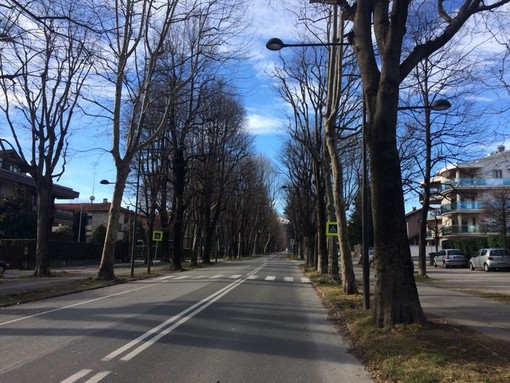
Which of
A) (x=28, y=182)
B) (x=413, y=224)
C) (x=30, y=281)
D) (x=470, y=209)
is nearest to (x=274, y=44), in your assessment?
(x=30, y=281)

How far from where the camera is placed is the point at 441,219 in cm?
8088

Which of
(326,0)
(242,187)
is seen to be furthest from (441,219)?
(326,0)

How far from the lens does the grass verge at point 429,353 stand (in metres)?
6.56

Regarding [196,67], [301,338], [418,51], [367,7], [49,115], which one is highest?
[196,67]

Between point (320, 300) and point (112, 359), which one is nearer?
point (112, 359)

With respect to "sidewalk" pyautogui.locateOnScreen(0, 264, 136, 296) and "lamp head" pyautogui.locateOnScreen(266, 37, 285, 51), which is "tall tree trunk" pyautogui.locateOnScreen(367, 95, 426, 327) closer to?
"lamp head" pyautogui.locateOnScreen(266, 37, 285, 51)

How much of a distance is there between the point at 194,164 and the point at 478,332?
37.6 metres

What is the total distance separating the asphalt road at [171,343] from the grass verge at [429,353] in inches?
14.4

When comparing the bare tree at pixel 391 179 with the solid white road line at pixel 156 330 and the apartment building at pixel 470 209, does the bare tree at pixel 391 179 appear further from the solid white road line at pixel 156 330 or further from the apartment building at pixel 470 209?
the apartment building at pixel 470 209

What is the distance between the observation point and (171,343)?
9.02 meters

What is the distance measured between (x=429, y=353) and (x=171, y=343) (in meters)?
4.29

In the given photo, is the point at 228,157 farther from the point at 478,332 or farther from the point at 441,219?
the point at 441,219

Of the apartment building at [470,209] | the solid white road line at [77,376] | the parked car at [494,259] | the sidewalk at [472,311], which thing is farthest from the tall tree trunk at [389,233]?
the apartment building at [470,209]

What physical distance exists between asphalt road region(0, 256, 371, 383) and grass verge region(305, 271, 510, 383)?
0.37 m
